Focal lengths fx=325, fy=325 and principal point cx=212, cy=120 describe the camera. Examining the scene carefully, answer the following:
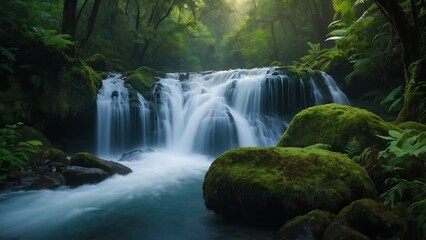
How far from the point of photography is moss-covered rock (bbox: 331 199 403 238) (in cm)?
383

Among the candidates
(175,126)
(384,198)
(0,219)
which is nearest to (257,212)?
(384,198)

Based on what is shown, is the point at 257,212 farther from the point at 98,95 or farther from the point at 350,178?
the point at 98,95

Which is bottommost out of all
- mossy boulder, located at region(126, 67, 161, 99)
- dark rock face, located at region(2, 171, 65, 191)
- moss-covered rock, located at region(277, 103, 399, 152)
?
dark rock face, located at region(2, 171, 65, 191)

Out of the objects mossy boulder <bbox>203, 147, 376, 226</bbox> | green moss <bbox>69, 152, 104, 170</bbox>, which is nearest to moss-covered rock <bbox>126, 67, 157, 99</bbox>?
green moss <bbox>69, 152, 104, 170</bbox>

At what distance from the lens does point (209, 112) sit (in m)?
13.2

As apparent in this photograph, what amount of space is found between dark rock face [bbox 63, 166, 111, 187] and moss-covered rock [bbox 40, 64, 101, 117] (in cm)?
358

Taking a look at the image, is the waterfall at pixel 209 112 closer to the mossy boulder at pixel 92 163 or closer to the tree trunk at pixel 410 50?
the mossy boulder at pixel 92 163

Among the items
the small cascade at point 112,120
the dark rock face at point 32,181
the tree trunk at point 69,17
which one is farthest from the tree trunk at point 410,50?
the tree trunk at point 69,17

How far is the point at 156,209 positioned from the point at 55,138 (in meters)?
7.03

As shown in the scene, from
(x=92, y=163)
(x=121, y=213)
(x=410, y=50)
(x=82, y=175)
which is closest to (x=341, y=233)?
(x=121, y=213)

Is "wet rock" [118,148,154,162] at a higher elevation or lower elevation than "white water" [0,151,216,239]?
higher

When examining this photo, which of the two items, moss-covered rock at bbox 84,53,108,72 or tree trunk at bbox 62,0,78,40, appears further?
moss-covered rock at bbox 84,53,108,72

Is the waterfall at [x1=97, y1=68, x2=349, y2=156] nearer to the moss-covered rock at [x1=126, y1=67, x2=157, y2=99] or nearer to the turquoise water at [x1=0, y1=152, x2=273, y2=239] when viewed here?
the moss-covered rock at [x1=126, y1=67, x2=157, y2=99]

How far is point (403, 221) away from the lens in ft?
12.5
